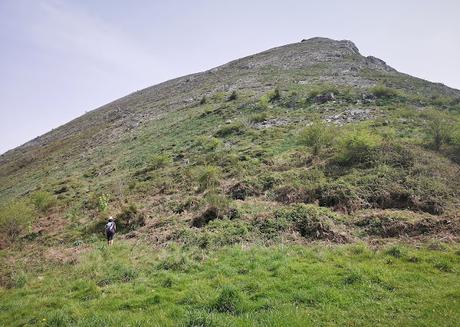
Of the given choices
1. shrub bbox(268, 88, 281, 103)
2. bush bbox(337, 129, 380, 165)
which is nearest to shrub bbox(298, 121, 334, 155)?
bush bbox(337, 129, 380, 165)

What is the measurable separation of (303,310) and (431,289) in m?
3.71

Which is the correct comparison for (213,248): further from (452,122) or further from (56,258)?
(452,122)

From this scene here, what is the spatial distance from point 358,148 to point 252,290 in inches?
538

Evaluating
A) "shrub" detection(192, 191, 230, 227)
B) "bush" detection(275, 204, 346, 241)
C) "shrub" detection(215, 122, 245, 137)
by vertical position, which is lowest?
"bush" detection(275, 204, 346, 241)

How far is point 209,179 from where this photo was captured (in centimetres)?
2358

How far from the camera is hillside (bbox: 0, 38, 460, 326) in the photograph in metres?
10.5

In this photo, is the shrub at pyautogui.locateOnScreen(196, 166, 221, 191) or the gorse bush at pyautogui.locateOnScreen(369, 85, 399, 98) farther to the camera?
the gorse bush at pyautogui.locateOnScreen(369, 85, 399, 98)

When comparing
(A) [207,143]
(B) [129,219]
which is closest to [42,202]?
(B) [129,219]

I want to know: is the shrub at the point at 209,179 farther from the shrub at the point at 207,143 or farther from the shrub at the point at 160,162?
the shrub at the point at 207,143

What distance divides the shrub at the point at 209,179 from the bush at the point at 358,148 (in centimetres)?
763

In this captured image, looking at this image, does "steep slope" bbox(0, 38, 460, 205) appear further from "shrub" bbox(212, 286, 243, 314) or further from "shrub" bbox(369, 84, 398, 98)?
"shrub" bbox(212, 286, 243, 314)

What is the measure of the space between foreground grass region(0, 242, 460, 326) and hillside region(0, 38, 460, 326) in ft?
0.18

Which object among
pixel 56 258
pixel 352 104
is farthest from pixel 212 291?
pixel 352 104

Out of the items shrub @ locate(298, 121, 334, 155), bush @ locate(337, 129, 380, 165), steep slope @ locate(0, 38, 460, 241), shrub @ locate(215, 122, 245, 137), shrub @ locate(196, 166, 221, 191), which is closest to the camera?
bush @ locate(337, 129, 380, 165)
